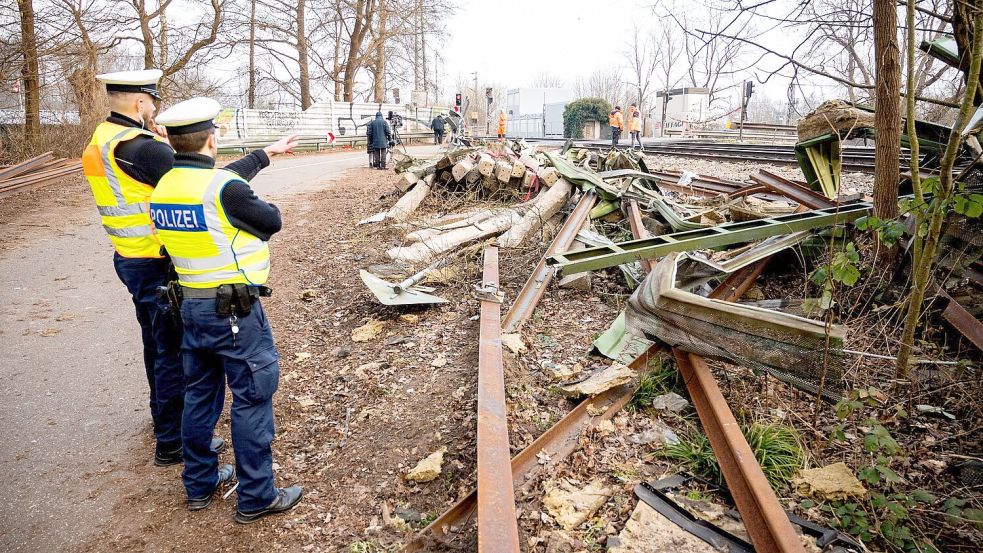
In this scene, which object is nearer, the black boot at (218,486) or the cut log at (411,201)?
the black boot at (218,486)

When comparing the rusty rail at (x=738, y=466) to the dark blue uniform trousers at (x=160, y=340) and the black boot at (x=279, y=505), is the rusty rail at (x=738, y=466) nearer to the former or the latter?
the black boot at (x=279, y=505)

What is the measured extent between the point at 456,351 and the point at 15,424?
3004 mm

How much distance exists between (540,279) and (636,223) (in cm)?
172

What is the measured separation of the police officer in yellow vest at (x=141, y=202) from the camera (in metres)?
2.98

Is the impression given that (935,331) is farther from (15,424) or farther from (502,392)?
(15,424)

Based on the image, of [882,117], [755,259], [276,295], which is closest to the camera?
[882,117]

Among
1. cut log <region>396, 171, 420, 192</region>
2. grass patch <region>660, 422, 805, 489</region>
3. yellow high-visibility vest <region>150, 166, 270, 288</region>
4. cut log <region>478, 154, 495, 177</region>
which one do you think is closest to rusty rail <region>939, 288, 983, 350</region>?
grass patch <region>660, 422, 805, 489</region>

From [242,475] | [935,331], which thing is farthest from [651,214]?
[242,475]

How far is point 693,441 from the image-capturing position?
317 cm

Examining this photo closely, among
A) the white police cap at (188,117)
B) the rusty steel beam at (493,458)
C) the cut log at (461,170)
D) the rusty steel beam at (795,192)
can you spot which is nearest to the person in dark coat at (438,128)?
the cut log at (461,170)

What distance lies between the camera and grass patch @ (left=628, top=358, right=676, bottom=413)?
3527 mm

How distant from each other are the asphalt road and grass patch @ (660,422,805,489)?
10.1 feet

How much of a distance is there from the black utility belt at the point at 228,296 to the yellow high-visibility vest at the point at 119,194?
0.71 meters

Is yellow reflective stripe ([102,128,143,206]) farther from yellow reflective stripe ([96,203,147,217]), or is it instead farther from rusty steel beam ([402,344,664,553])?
rusty steel beam ([402,344,664,553])
